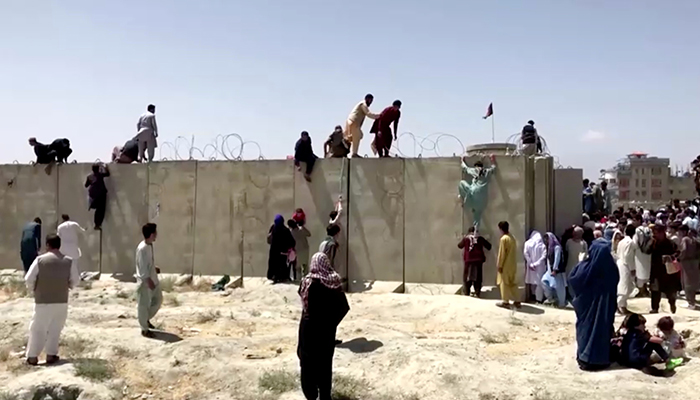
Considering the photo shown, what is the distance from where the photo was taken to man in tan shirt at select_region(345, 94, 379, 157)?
1229cm

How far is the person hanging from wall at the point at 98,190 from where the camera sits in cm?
1377

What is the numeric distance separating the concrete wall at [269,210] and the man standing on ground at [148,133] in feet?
1.38

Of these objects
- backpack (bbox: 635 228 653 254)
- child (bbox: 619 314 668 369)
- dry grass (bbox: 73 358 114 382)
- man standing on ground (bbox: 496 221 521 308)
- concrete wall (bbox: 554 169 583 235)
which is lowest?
dry grass (bbox: 73 358 114 382)

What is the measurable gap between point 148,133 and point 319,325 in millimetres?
9155

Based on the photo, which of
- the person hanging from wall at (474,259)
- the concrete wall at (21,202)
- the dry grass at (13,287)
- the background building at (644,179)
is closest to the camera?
the person hanging from wall at (474,259)

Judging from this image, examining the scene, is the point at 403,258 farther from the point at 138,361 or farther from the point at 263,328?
the point at 138,361

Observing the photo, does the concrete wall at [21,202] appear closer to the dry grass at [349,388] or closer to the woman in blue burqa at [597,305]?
the dry grass at [349,388]

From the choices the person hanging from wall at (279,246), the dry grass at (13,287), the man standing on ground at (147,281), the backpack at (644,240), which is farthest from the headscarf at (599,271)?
the dry grass at (13,287)

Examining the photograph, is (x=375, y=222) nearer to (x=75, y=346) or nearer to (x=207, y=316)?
(x=207, y=316)

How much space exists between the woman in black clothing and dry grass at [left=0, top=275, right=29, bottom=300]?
7.99 metres

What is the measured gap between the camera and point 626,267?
1008 cm

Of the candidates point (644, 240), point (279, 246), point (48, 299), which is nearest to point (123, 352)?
point (48, 299)

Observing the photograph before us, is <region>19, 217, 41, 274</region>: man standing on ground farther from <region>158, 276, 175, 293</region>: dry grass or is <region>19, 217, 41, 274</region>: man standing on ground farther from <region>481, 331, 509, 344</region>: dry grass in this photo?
<region>481, 331, 509, 344</region>: dry grass

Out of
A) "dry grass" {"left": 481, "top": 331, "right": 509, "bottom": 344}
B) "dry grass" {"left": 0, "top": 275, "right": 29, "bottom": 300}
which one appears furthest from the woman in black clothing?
"dry grass" {"left": 0, "top": 275, "right": 29, "bottom": 300}
